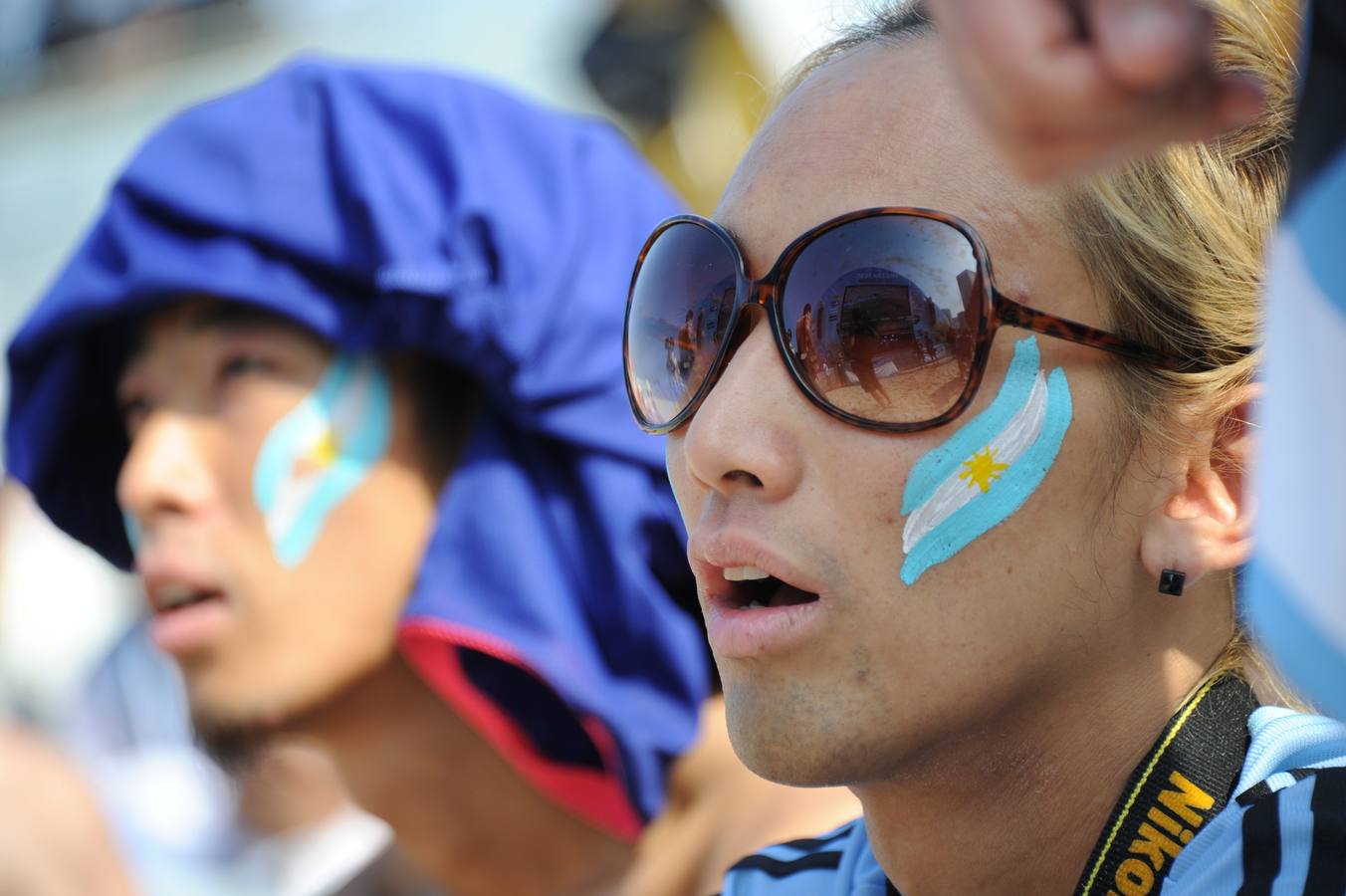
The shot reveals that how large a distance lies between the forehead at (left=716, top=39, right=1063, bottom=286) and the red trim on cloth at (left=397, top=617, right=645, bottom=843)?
54.8 inches

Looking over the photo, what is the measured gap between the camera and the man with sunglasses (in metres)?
1.52

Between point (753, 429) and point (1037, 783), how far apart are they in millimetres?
488

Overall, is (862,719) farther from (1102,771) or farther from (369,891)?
(369,891)

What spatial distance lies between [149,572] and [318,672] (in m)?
0.38

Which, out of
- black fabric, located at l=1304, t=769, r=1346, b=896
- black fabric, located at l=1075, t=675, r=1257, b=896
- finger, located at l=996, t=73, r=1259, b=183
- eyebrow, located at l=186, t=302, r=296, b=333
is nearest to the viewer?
finger, located at l=996, t=73, r=1259, b=183

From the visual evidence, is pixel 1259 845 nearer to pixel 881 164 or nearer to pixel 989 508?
pixel 989 508

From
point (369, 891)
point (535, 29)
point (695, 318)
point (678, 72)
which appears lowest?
point (369, 891)

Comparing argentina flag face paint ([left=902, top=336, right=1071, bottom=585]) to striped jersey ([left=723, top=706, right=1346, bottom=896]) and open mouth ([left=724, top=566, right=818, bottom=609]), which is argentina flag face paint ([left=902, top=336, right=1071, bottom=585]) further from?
striped jersey ([left=723, top=706, right=1346, bottom=896])

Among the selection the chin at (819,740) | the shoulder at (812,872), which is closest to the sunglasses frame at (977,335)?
the chin at (819,740)

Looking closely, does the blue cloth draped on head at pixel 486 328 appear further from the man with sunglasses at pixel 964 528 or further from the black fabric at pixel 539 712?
the man with sunglasses at pixel 964 528

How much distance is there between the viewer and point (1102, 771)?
5.24 ft

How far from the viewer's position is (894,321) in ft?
5.02

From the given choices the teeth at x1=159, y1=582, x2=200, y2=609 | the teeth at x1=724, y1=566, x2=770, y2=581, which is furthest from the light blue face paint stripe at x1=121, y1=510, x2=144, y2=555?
the teeth at x1=724, y1=566, x2=770, y2=581

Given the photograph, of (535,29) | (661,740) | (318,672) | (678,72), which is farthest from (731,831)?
(535,29)
